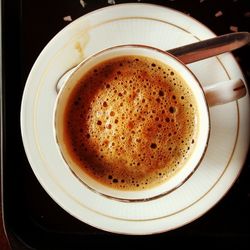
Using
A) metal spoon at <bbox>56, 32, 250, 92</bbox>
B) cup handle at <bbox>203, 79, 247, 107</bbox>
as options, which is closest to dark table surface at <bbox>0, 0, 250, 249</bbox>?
metal spoon at <bbox>56, 32, 250, 92</bbox>

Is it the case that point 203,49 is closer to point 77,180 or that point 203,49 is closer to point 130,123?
point 130,123

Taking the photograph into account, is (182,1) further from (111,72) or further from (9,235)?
(9,235)

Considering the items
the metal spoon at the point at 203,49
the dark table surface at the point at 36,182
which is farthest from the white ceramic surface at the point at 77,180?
the dark table surface at the point at 36,182

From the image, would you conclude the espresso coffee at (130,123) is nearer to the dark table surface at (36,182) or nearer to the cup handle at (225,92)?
the cup handle at (225,92)

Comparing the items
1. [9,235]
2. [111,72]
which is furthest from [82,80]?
[9,235]

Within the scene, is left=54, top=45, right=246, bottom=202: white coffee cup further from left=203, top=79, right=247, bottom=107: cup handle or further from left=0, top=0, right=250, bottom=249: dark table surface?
left=0, top=0, right=250, bottom=249: dark table surface
